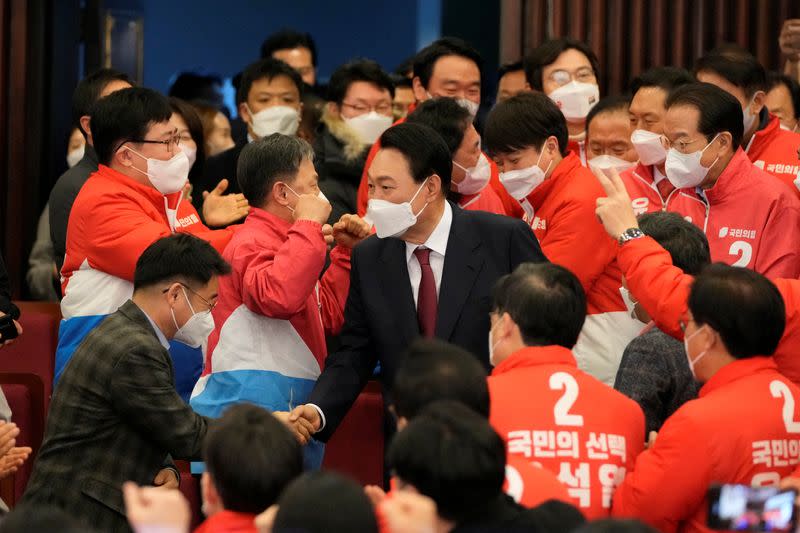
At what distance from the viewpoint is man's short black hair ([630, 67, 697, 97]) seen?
17.6 feet

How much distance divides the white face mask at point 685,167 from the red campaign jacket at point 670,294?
91 centimetres

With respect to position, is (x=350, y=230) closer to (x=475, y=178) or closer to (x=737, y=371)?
(x=475, y=178)

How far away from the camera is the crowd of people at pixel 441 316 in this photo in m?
2.74

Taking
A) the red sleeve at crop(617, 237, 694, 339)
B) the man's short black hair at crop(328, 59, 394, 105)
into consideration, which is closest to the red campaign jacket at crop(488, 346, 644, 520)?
the red sleeve at crop(617, 237, 694, 339)

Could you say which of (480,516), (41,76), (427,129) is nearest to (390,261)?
(427,129)

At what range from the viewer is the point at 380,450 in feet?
16.0

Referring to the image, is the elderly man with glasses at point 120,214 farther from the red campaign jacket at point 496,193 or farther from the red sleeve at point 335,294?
the red campaign jacket at point 496,193

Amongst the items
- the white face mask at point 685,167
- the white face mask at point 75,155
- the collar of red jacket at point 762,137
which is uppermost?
the collar of red jacket at point 762,137

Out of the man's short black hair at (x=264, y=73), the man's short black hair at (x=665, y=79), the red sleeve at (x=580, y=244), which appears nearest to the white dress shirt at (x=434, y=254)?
the red sleeve at (x=580, y=244)

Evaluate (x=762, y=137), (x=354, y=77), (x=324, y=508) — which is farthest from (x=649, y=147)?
(x=324, y=508)

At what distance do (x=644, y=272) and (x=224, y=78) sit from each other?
598cm

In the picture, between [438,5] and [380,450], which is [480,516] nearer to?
[380,450]

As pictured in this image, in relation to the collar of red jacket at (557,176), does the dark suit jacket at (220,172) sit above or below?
below

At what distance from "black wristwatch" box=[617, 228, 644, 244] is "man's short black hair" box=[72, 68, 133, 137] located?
2.48 meters
